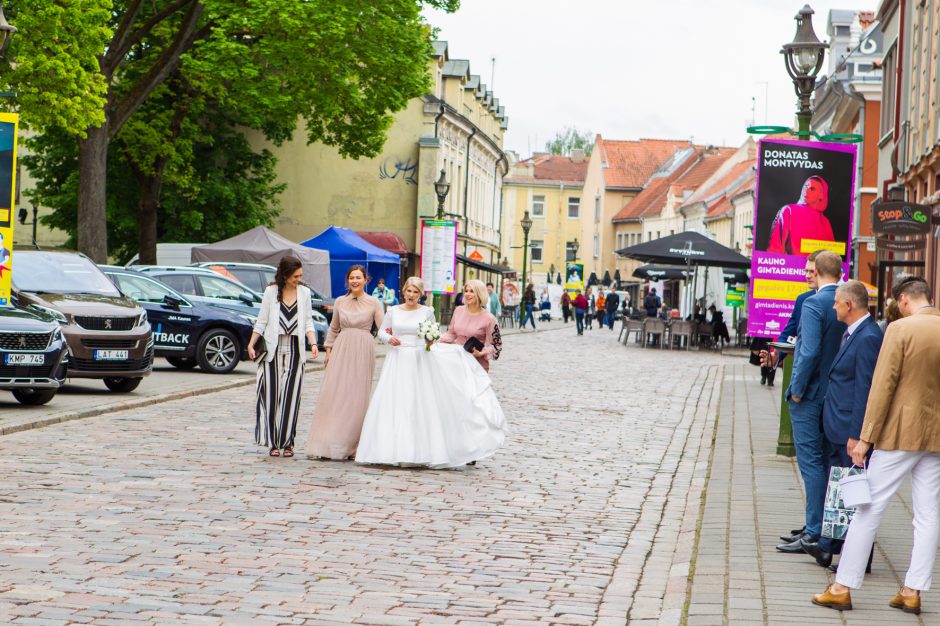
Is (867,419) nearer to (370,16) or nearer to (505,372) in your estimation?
(505,372)

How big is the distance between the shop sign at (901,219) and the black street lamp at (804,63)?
343 centimetres

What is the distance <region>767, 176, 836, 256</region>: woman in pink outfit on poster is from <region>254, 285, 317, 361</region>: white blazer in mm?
5173

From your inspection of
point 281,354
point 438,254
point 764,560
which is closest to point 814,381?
point 764,560

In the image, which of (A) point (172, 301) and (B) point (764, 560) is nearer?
(B) point (764, 560)

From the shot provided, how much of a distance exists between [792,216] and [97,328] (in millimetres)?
9239

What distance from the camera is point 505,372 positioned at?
87.6ft

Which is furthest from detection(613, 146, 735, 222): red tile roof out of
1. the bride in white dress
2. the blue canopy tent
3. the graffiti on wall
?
the bride in white dress

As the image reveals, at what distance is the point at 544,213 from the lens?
11456cm

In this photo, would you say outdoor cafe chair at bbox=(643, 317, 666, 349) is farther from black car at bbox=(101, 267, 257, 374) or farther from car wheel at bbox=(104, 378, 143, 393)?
car wheel at bbox=(104, 378, 143, 393)

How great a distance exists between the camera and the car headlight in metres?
16.3

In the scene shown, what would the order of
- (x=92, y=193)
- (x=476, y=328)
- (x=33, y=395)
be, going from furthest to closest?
(x=92, y=193), (x=33, y=395), (x=476, y=328)

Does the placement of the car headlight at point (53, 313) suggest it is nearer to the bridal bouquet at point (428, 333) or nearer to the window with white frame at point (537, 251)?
the bridal bouquet at point (428, 333)

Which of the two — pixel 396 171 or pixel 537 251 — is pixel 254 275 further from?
pixel 537 251

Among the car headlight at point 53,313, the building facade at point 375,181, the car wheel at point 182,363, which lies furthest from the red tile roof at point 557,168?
the car headlight at point 53,313
